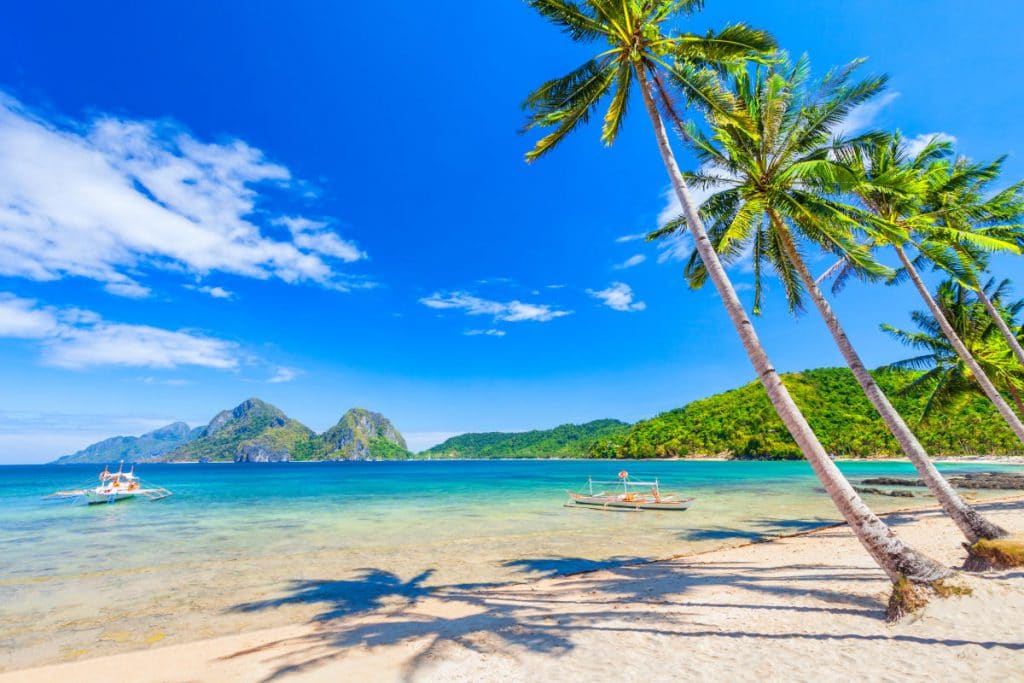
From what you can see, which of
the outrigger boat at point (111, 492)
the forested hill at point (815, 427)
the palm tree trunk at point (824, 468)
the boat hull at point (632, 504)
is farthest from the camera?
the forested hill at point (815, 427)

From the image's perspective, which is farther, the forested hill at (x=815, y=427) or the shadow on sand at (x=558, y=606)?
the forested hill at (x=815, y=427)

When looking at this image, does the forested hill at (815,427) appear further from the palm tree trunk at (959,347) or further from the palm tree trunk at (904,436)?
the palm tree trunk at (904,436)

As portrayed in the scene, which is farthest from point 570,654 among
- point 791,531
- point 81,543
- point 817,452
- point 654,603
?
point 81,543

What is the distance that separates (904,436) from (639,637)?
305 inches

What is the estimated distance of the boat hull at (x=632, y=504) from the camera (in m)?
23.6

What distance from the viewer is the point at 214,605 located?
10469mm

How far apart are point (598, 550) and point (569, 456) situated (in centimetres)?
17505

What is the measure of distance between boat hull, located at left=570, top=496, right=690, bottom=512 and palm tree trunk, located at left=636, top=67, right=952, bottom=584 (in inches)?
673

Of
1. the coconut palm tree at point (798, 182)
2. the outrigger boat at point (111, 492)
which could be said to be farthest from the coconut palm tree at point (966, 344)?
the outrigger boat at point (111, 492)

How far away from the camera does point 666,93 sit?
9.91 metres

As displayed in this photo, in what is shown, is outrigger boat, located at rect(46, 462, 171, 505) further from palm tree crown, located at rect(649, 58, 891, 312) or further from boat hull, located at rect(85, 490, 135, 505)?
palm tree crown, located at rect(649, 58, 891, 312)

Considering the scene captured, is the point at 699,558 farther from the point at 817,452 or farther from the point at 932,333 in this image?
the point at 932,333

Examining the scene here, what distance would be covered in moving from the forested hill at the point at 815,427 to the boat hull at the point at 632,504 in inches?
1679

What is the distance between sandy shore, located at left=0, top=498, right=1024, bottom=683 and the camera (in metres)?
5.45
